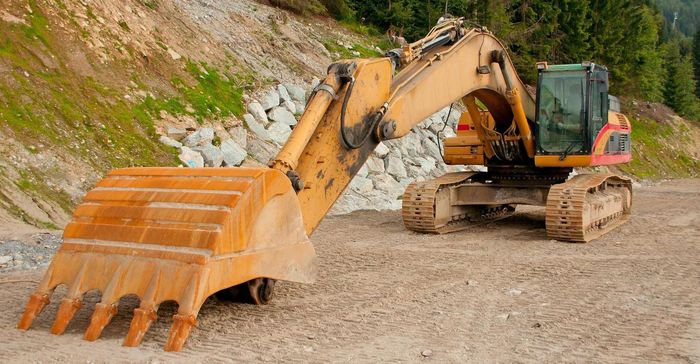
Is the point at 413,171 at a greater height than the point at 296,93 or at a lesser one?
lesser

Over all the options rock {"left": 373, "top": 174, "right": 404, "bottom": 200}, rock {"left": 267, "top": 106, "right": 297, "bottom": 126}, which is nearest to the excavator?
rock {"left": 373, "top": 174, "right": 404, "bottom": 200}

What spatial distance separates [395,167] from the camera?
17953 mm

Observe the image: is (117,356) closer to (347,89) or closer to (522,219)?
(347,89)

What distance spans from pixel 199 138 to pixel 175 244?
9316 millimetres

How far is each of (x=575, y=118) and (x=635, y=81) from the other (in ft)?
108

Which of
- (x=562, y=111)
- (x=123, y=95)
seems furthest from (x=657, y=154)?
(x=123, y=95)

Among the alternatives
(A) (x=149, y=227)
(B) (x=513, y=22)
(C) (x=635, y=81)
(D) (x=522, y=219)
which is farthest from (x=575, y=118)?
(C) (x=635, y=81)

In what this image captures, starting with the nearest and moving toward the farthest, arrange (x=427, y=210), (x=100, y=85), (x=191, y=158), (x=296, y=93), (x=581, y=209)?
1. (x=581, y=209)
2. (x=427, y=210)
3. (x=191, y=158)
4. (x=100, y=85)
5. (x=296, y=93)

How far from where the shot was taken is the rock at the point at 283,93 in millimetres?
18047

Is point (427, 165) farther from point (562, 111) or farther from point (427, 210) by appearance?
point (427, 210)

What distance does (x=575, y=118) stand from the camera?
10.9 m

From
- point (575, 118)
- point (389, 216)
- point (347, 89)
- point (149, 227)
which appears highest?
point (575, 118)

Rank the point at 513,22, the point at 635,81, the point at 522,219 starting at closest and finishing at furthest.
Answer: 1. the point at 522,219
2. the point at 513,22
3. the point at 635,81

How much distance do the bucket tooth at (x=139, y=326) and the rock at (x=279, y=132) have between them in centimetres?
1162
